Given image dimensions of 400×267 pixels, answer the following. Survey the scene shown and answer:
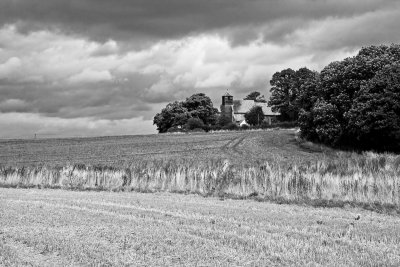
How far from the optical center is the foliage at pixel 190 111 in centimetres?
12281

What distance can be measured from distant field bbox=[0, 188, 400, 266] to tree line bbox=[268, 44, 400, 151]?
30022 millimetres

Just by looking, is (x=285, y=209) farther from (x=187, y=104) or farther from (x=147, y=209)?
(x=187, y=104)

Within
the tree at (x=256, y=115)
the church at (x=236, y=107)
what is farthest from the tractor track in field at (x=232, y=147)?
the church at (x=236, y=107)

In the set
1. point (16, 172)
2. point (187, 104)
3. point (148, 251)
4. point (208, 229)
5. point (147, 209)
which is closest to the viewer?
point (148, 251)

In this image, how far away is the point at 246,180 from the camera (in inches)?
816

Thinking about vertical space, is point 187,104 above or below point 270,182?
above

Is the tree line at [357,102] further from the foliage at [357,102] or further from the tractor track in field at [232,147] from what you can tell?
the tractor track in field at [232,147]

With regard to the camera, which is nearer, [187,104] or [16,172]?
[16,172]

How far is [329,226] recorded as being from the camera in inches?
469

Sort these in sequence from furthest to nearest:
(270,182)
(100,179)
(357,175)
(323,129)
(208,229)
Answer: (323,129) → (100,179) → (270,182) → (357,175) → (208,229)

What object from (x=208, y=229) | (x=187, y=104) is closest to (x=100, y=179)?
(x=208, y=229)

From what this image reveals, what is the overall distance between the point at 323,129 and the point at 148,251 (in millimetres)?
42278

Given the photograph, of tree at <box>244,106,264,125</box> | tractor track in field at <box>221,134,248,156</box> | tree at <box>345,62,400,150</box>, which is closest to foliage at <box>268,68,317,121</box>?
tree at <box>244,106,264,125</box>

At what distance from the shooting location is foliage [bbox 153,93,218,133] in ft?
403
